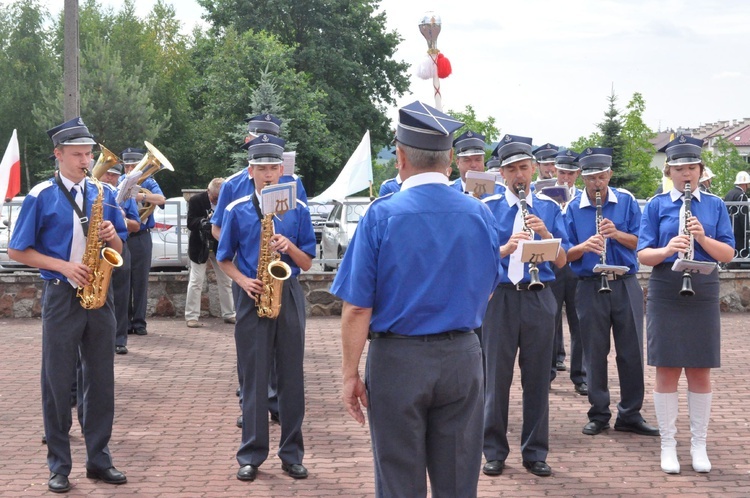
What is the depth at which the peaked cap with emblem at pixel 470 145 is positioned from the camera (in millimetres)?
7848

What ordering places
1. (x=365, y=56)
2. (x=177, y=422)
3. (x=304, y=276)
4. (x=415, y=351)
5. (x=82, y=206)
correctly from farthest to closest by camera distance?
(x=365, y=56) < (x=304, y=276) < (x=177, y=422) < (x=82, y=206) < (x=415, y=351)

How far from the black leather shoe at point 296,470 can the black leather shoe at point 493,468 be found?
4.13 feet

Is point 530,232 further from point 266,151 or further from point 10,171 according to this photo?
point 10,171

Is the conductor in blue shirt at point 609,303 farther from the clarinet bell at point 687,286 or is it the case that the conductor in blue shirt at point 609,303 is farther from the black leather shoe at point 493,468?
the black leather shoe at point 493,468

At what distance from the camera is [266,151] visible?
7156mm

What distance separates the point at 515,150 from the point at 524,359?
Result: 4.82 ft

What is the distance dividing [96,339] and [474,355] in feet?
10.5

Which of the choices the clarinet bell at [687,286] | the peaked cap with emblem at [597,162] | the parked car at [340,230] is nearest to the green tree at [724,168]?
the parked car at [340,230]

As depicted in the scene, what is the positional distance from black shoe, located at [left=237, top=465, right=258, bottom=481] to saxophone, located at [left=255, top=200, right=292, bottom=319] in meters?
1.04

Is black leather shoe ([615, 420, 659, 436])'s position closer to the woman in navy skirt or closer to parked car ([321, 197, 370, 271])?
the woman in navy skirt

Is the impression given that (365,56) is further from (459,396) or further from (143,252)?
(459,396)

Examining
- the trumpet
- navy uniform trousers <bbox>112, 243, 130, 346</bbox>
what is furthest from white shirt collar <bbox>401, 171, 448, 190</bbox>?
navy uniform trousers <bbox>112, 243, 130, 346</bbox>

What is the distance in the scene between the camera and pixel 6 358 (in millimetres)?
11727

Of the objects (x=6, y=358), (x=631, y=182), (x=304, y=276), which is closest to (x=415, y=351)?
(x=6, y=358)
